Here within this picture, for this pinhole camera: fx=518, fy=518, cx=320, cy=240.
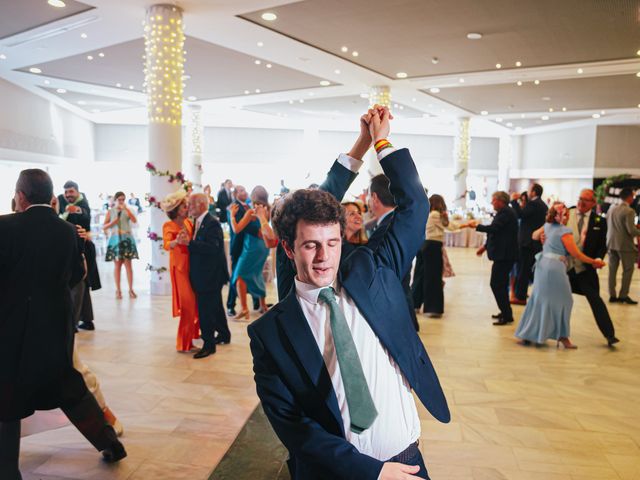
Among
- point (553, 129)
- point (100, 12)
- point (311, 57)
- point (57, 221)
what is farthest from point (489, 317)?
point (553, 129)

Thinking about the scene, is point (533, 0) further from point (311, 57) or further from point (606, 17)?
point (311, 57)

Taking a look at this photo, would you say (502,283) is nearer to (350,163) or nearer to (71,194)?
(350,163)

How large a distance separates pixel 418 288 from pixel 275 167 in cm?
1892

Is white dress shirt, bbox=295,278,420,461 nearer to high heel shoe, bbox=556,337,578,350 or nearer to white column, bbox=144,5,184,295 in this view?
high heel shoe, bbox=556,337,578,350

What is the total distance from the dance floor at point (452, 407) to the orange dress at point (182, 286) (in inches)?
8.5

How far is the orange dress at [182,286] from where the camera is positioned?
4801 mm

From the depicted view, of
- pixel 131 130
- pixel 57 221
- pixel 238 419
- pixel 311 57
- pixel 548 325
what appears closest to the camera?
pixel 57 221

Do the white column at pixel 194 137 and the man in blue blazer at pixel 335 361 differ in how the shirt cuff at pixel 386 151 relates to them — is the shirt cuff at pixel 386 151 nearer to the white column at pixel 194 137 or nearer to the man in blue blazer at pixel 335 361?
the man in blue blazer at pixel 335 361

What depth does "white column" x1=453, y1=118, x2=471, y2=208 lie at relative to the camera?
18.1 m

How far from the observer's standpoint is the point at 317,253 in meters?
1.32

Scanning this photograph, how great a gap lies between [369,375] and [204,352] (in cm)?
390

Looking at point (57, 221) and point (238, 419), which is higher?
point (57, 221)

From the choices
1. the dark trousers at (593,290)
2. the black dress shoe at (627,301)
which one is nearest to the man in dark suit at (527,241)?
the black dress shoe at (627,301)

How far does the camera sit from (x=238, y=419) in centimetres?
365
